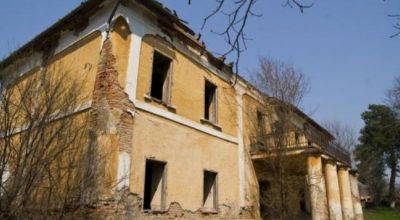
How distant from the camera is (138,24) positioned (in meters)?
9.99

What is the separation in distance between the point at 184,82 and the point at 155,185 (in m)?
3.72

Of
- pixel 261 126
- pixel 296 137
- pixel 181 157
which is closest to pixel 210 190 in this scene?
pixel 181 157

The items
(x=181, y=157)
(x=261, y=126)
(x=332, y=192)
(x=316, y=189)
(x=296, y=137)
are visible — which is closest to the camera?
(x=181, y=157)

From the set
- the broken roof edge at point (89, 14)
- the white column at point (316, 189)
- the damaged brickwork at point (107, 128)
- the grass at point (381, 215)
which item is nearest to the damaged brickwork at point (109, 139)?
the damaged brickwork at point (107, 128)

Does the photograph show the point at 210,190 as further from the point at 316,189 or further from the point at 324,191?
the point at 324,191

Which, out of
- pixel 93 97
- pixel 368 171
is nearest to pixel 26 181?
pixel 93 97

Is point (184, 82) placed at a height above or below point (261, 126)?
above

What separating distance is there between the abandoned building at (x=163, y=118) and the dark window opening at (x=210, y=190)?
0.04 meters

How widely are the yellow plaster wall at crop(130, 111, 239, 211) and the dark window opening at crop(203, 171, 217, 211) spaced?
0.65ft

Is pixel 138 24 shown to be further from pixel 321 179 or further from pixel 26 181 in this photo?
pixel 321 179

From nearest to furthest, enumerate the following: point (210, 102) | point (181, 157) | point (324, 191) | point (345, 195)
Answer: point (181, 157), point (324, 191), point (210, 102), point (345, 195)

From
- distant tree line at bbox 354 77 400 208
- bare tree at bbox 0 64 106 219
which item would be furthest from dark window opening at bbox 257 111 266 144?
distant tree line at bbox 354 77 400 208

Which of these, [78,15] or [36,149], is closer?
[36,149]

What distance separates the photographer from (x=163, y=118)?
Answer: 10.1m
